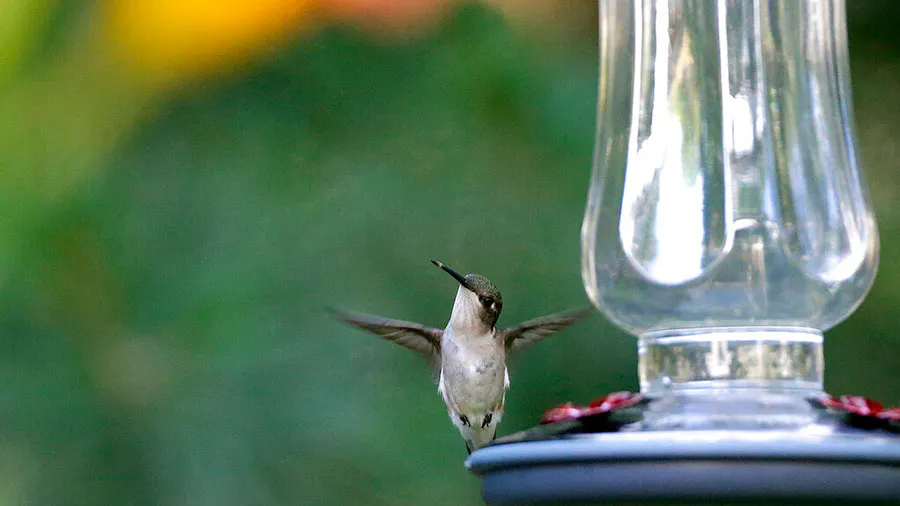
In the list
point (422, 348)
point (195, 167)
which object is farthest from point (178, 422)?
point (422, 348)

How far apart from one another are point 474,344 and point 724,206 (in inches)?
49.3

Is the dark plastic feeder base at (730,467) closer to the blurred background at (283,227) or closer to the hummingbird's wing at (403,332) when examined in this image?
the hummingbird's wing at (403,332)

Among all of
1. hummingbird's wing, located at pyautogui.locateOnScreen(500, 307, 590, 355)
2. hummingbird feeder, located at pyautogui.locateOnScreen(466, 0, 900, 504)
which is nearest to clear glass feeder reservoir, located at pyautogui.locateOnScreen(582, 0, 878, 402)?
hummingbird feeder, located at pyautogui.locateOnScreen(466, 0, 900, 504)

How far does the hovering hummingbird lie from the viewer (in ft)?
9.79

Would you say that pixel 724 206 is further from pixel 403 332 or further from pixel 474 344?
pixel 403 332

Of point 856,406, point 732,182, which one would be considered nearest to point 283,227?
point 732,182

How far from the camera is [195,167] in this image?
4.41 meters

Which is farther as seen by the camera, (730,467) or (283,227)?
(283,227)

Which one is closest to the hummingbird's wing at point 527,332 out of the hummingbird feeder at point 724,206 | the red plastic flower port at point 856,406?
the hummingbird feeder at point 724,206

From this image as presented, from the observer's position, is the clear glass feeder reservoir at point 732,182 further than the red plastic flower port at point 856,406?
Yes

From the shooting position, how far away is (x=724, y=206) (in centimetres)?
186

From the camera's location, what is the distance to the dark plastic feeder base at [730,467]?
1283 millimetres

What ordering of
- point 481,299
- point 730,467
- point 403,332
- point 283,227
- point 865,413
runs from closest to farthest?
point 730,467
point 865,413
point 481,299
point 403,332
point 283,227

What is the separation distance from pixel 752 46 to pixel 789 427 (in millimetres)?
817
